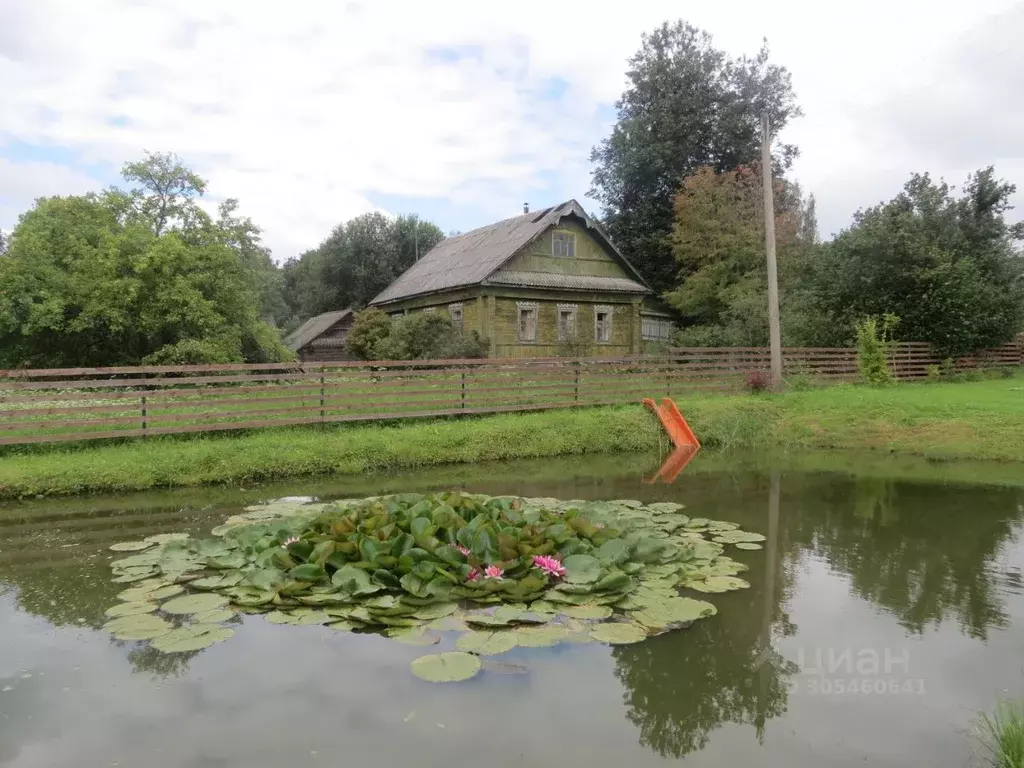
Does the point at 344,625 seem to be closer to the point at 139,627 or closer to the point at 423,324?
the point at 139,627

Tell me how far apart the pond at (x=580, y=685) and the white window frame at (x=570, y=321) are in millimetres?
18317

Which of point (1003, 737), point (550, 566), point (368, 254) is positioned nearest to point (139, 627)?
point (550, 566)

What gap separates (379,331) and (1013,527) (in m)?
19.9

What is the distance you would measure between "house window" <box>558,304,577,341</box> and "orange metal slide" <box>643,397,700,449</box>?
10411 mm

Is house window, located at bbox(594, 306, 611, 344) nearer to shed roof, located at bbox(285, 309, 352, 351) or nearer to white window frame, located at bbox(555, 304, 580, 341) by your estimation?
white window frame, located at bbox(555, 304, 580, 341)

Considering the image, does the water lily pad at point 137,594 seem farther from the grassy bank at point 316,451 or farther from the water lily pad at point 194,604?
the grassy bank at point 316,451

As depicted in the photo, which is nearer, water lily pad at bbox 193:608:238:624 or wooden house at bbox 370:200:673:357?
water lily pad at bbox 193:608:238:624

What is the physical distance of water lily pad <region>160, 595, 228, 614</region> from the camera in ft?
15.4

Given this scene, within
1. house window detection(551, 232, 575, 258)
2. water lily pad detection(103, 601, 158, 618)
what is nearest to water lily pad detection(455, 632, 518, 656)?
water lily pad detection(103, 601, 158, 618)

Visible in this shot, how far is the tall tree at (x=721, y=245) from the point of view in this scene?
26438 millimetres

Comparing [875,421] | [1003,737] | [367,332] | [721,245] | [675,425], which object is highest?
[721,245]

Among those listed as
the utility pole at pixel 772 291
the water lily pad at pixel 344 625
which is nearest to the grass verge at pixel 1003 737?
the water lily pad at pixel 344 625

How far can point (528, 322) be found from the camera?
23672 millimetres

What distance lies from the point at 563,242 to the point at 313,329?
1786 cm
